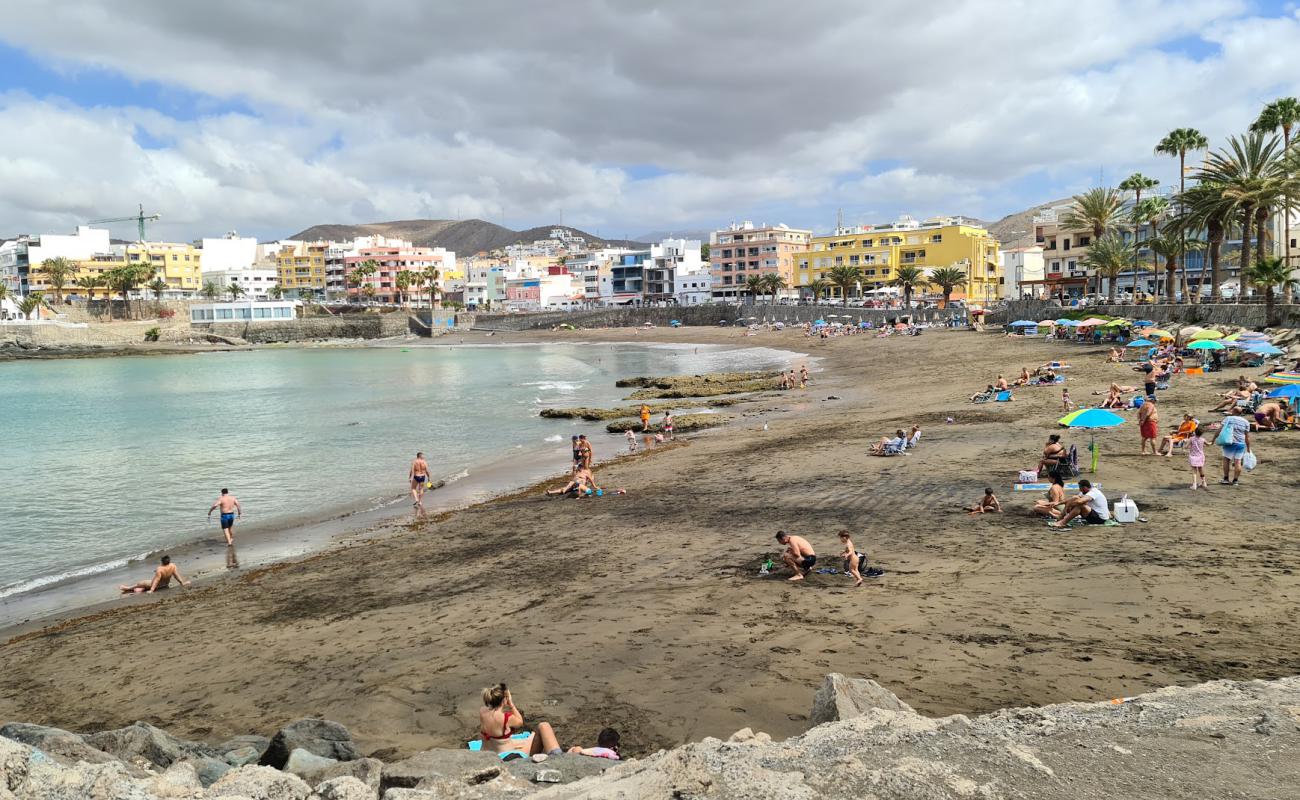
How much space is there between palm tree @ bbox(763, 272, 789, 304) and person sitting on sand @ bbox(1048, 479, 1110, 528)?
96.0 metres

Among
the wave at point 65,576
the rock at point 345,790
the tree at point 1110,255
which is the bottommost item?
the wave at point 65,576

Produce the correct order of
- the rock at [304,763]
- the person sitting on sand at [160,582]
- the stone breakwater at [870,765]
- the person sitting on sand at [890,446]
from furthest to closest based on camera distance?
1. the person sitting on sand at [890,446]
2. the person sitting on sand at [160,582]
3. the rock at [304,763]
4. the stone breakwater at [870,765]

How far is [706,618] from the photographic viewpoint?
9930 millimetres

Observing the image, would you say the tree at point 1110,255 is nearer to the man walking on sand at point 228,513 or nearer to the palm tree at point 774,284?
the palm tree at point 774,284

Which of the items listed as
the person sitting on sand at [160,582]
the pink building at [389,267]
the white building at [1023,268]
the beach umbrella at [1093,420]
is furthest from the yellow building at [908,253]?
the person sitting on sand at [160,582]

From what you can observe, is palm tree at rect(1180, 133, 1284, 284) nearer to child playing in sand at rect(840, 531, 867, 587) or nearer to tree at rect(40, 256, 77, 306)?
child playing in sand at rect(840, 531, 867, 587)

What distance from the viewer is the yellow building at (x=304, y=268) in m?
159

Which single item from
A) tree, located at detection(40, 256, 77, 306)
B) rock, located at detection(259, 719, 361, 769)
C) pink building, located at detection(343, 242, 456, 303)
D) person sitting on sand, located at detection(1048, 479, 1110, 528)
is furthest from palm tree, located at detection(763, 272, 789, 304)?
tree, located at detection(40, 256, 77, 306)

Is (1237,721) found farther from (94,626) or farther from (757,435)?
(757,435)

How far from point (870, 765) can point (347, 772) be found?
378 cm

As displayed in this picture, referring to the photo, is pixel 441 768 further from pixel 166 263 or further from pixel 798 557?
pixel 166 263

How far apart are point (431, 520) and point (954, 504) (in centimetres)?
1127

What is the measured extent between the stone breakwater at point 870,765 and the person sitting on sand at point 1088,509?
609 cm

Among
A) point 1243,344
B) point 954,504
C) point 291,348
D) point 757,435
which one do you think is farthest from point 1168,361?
point 291,348
